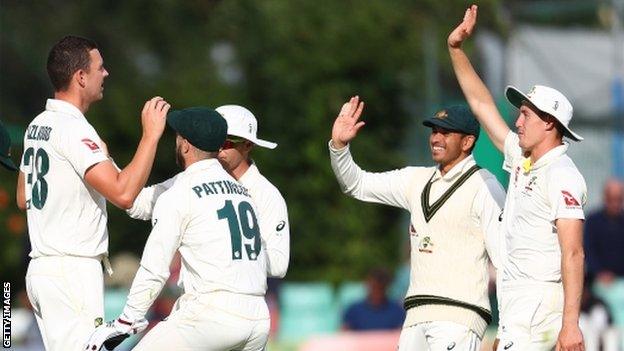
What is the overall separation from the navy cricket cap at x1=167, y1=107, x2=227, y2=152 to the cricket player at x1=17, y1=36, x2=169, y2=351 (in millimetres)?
201

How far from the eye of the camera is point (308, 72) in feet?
75.2

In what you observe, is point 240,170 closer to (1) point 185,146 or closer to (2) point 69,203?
(1) point 185,146

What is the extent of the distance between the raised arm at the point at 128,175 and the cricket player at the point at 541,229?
218cm

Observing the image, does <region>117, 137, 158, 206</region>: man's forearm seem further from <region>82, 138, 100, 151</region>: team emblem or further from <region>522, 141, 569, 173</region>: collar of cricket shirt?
<region>522, 141, 569, 173</region>: collar of cricket shirt

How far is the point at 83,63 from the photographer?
9.16 m

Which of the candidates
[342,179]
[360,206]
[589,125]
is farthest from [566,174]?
[360,206]

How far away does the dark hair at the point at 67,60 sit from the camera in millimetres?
9148

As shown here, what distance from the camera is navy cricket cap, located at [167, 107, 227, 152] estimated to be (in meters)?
8.74

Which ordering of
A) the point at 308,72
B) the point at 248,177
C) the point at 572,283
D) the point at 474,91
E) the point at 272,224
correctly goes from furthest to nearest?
1. the point at 308,72
2. the point at 474,91
3. the point at 248,177
4. the point at 272,224
5. the point at 572,283

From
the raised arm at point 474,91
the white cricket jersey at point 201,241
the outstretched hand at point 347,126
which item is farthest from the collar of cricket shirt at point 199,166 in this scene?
the raised arm at point 474,91

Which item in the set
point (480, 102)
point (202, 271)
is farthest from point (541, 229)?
point (202, 271)

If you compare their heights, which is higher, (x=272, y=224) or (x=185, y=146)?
(x=185, y=146)

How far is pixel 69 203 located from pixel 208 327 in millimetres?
1146

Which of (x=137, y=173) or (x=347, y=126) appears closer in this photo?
(x=137, y=173)
